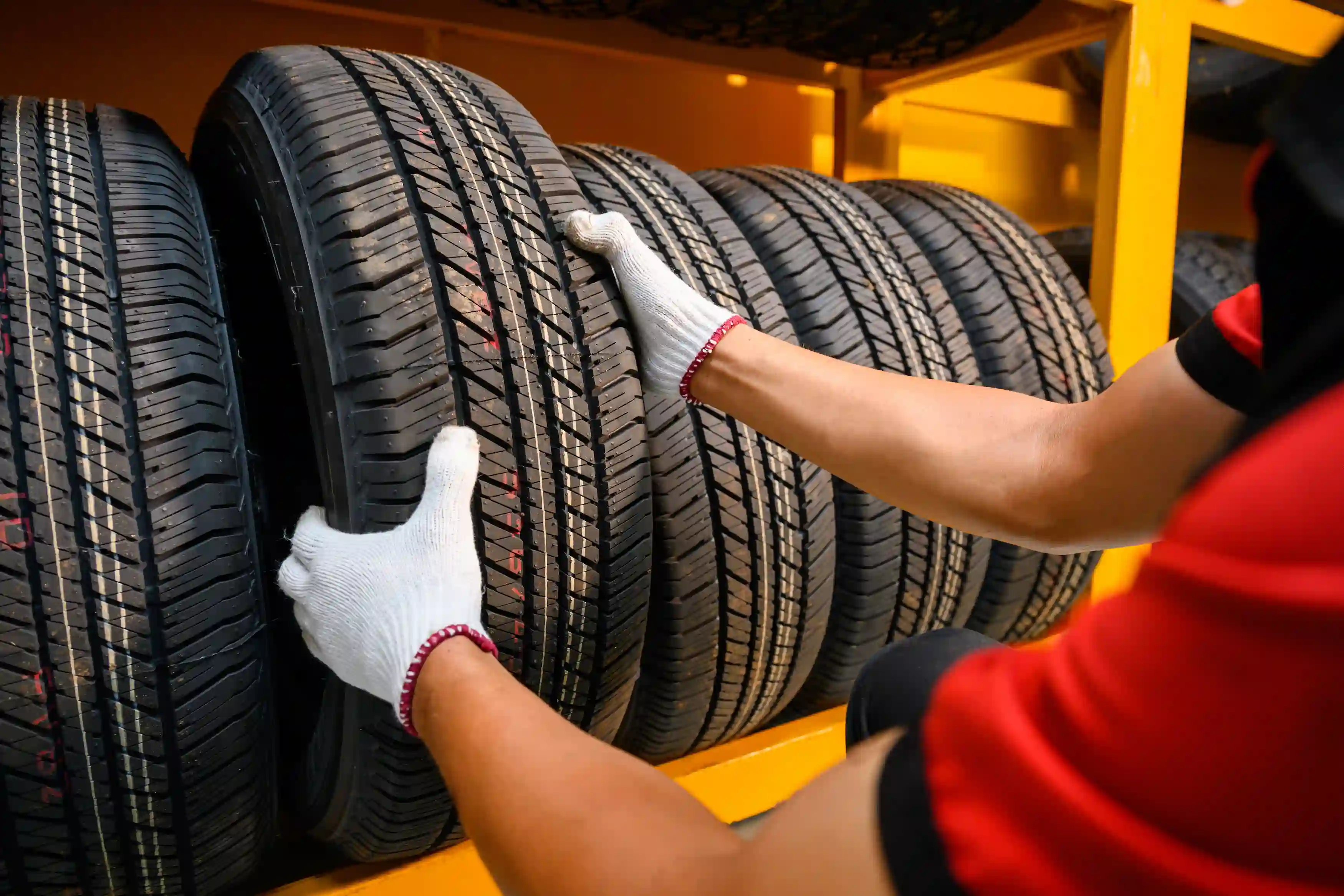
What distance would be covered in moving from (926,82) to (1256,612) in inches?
77.8

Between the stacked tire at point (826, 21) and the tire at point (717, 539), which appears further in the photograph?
the stacked tire at point (826, 21)

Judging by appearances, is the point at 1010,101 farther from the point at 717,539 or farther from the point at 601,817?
the point at 601,817

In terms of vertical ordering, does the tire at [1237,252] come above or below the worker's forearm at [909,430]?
below

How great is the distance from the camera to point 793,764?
1.18 m

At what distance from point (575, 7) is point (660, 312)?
738 millimetres

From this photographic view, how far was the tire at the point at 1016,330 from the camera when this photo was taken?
1301 mm

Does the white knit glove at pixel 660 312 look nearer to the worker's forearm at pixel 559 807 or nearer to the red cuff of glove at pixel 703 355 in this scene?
the red cuff of glove at pixel 703 355

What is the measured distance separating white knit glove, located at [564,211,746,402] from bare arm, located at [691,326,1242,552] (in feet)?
0.07

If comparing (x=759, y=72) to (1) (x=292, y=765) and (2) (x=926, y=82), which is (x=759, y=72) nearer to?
(2) (x=926, y=82)

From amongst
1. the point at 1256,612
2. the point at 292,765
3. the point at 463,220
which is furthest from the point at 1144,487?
the point at 292,765

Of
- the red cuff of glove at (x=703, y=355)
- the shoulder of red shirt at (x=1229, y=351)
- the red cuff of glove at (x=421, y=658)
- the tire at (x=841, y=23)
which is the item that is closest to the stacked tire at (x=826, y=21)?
the tire at (x=841, y=23)

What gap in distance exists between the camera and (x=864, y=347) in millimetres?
1151

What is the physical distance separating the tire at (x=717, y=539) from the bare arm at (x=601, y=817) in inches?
13.2

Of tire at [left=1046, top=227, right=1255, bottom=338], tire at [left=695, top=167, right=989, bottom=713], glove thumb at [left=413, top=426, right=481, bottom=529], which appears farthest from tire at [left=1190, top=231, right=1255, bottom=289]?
glove thumb at [left=413, top=426, right=481, bottom=529]
